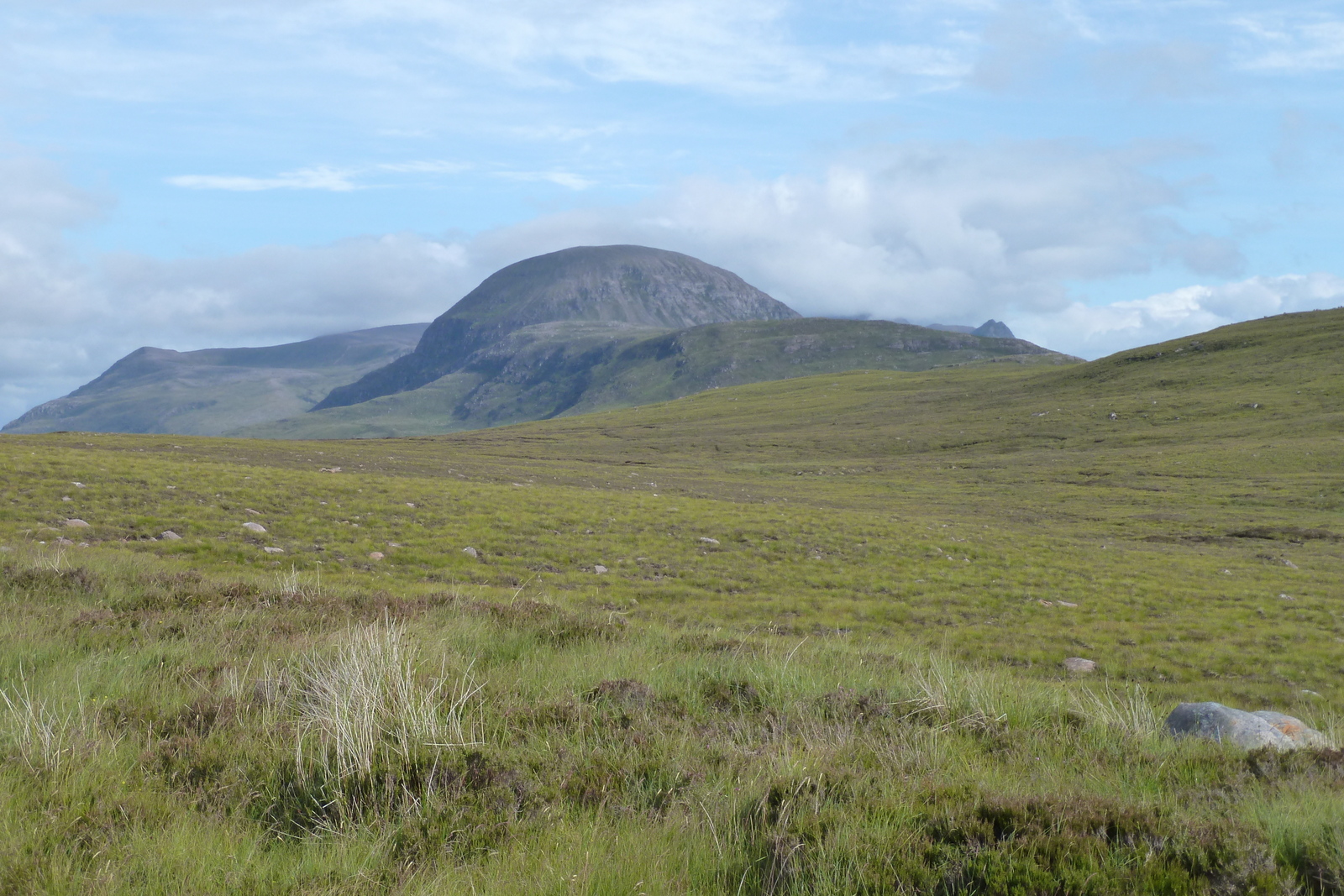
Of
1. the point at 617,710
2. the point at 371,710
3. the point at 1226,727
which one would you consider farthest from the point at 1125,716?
the point at 371,710

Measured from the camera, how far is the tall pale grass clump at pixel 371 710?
485 centimetres

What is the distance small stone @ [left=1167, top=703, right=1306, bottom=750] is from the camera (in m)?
6.12

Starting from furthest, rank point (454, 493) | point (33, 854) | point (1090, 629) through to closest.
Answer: point (454, 493), point (1090, 629), point (33, 854)

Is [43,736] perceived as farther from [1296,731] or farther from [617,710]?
[1296,731]

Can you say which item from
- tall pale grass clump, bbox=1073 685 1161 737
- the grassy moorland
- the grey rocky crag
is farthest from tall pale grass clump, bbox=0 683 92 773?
the grey rocky crag

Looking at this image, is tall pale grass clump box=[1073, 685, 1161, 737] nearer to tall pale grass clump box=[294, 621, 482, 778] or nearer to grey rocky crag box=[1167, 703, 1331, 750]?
grey rocky crag box=[1167, 703, 1331, 750]

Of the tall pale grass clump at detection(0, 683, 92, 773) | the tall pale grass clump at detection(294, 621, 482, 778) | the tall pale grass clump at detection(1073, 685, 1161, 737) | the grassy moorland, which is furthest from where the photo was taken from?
the tall pale grass clump at detection(1073, 685, 1161, 737)

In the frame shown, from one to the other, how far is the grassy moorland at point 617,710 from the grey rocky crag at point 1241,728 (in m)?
0.29

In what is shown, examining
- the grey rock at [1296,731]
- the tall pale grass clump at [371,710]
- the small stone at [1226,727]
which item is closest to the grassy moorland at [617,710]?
the tall pale grass clump at [371,710]

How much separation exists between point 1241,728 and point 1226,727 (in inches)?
3.8

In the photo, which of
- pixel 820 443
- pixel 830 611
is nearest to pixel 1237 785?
pixel 830 611

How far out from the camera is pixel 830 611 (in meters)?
16.8

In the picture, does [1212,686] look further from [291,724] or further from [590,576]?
[291,724]

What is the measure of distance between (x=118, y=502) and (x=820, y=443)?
6514 centimetres
